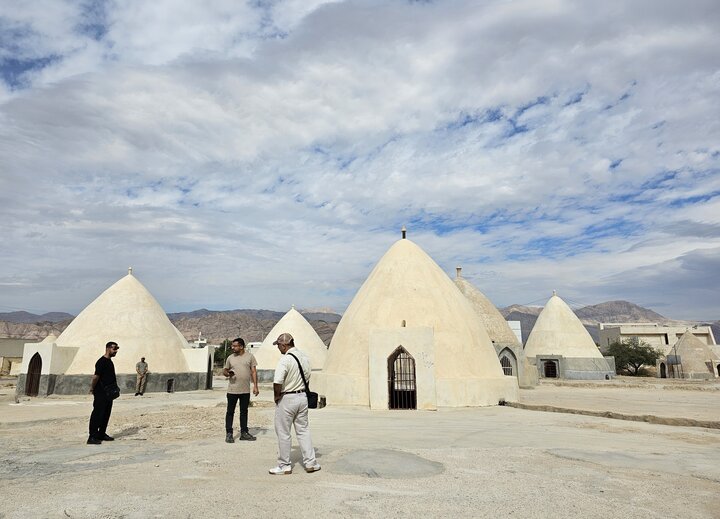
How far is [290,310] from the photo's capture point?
3155 cm

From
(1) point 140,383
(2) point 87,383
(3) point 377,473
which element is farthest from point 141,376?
(3) point 377,473

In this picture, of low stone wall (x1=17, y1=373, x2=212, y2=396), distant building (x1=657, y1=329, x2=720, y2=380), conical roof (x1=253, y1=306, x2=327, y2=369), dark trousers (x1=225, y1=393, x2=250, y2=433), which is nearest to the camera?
dark trousers (x1=225, y1=393, x2=250, y2=433)

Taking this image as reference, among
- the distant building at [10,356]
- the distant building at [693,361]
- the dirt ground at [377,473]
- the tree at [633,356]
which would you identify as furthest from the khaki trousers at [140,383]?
the tree at [633,356]

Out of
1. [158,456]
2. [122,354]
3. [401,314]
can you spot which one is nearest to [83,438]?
[158,456]

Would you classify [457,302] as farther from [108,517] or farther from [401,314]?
[108,517]

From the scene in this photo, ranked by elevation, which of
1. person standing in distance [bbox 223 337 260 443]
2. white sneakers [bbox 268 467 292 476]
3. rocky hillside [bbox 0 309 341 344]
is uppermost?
rocky hillside [bbox 0 309 341 344]

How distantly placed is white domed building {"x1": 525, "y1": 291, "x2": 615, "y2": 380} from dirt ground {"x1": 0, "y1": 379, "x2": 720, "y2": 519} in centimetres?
2684

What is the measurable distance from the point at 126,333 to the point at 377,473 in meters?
17.9

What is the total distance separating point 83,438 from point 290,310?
77.9 ft

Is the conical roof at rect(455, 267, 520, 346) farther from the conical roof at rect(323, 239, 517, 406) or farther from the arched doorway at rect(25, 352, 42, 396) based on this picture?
the arched doorway at rect(25, 352, 42, 396)

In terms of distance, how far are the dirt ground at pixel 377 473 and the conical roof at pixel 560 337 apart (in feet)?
89.8

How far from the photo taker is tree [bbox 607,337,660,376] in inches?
1768

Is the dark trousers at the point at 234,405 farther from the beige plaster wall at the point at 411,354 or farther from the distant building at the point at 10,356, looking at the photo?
the distant building at the point at 10,356

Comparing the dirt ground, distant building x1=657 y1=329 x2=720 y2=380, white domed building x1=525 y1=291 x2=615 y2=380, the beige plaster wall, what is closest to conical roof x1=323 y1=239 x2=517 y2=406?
the beige plaster wall
